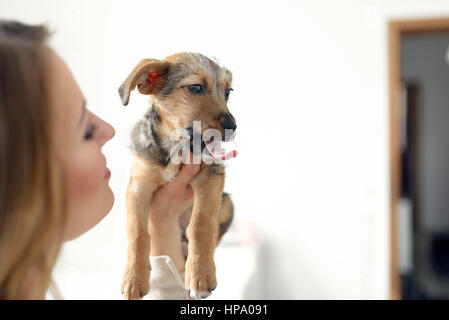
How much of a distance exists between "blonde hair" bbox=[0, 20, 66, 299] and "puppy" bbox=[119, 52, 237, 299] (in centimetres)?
8

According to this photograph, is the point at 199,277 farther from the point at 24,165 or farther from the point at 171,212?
the point at 24,165

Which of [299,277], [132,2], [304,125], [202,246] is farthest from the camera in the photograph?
[304,125]

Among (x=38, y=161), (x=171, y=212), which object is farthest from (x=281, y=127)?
(x=38, y=161)

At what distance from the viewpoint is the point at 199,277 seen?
0.37m

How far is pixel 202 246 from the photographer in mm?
384

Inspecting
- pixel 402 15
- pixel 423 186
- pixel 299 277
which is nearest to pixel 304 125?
pixel 299 277

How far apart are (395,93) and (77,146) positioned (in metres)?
1.02

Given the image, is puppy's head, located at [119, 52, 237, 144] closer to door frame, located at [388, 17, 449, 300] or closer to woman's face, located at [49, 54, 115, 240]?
woman's face, located at [49, 54, 115, 240]

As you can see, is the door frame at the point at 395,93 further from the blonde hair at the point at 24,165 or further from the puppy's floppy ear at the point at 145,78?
the blonde hair at the point at 24,165

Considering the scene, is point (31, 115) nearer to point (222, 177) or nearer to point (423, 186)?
point (222, 177)

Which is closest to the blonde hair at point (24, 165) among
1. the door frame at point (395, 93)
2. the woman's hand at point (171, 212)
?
the woman's hand at point (171, 212)

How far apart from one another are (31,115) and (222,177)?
19 cm

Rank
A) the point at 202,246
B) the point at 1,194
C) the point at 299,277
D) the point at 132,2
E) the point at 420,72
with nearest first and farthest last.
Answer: the point at 1,194, the point at 202,246, the point at 132,2, the point at 299,277, the point at 420,72

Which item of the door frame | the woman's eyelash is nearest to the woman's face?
the woman's eyelash
